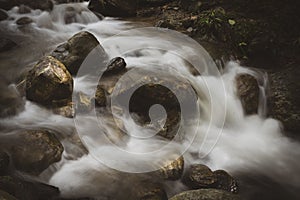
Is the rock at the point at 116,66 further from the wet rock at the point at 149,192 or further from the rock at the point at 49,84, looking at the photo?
the wet rock at the point at 149,192

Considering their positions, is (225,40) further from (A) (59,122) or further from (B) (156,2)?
(A) (59,122)

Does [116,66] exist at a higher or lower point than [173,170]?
higher

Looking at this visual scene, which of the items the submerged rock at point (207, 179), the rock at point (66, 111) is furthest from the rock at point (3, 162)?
the submerged rock at point (207, 179)

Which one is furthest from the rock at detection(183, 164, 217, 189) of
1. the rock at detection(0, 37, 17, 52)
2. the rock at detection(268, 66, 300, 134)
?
the rock at detection(0, 37, 17, 52)

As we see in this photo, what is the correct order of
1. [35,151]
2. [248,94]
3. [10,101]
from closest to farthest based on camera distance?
[35,151] < [10,101] < [248,94]

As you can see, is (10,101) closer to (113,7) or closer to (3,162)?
(3,162)

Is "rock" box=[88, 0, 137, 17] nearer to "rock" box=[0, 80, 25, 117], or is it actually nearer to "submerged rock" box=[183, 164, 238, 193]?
"rock" box=[0, 80, 25, 117]

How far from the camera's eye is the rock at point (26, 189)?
11.2ft

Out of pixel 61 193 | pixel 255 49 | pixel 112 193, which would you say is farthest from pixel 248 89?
pixel 61 193

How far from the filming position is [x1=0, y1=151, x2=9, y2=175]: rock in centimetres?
371

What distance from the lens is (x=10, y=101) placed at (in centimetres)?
507

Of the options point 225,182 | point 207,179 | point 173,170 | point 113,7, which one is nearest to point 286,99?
point 225,182

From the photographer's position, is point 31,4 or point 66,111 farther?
point 31,4

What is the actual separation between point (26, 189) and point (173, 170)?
1.98 meters
